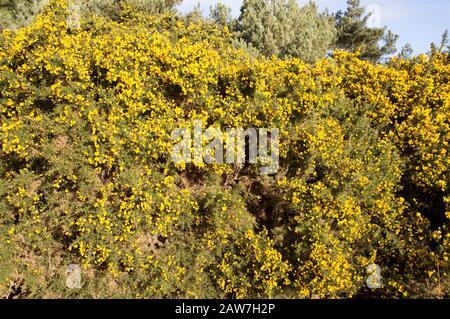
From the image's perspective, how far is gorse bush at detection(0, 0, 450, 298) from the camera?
6.22 meters

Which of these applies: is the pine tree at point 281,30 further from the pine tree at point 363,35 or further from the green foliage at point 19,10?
the green foliage at point 19,10

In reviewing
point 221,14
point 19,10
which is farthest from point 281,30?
point 19,10

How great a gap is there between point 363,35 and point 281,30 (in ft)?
25.8

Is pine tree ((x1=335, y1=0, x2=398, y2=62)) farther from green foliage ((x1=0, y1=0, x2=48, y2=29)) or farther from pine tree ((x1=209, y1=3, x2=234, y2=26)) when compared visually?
green foliage ((x1=0, y1=0, x2=48, y2=29))

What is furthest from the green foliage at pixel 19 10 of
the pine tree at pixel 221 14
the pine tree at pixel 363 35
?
the pine tree at pixel 363 35

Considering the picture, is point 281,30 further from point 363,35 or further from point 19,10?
point 19,10

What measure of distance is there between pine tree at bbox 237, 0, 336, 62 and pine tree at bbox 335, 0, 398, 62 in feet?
11.9

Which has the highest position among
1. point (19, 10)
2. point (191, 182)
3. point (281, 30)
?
point (19, 10)

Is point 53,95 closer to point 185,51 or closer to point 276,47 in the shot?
point 185,51

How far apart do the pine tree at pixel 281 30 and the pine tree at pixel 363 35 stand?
3624mm

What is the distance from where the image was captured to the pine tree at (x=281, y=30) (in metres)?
13.6

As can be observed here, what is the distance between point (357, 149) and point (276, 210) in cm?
232

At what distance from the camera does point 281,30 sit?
14.4 m
